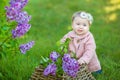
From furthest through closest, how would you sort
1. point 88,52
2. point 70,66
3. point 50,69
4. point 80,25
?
point 80,25
point 88,52
point 50,69
point 70,66

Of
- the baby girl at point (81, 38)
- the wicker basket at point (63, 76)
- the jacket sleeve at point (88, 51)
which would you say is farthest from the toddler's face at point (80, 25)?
the wicker basket at point (63, 76)

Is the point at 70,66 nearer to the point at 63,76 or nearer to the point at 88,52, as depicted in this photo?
the point at 63,76

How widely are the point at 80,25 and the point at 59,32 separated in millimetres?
2263

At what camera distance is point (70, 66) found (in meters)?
3.29

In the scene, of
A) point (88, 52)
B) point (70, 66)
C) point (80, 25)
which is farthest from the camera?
point (80, 25)

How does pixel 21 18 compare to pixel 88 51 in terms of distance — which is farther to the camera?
pixel 88 51

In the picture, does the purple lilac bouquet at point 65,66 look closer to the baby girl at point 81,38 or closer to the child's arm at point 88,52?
the child's arm at point 88,52

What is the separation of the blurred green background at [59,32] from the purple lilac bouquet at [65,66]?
2.51 ft

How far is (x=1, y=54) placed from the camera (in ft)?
13.4

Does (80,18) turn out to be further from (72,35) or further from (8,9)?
(8,9)

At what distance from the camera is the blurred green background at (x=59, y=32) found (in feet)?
14.3

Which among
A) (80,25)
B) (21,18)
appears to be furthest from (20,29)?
(80,25)

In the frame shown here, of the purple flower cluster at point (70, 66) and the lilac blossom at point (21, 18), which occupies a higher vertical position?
the lilac blossom at point (21, 18)

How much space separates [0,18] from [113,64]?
1635 millimetres
